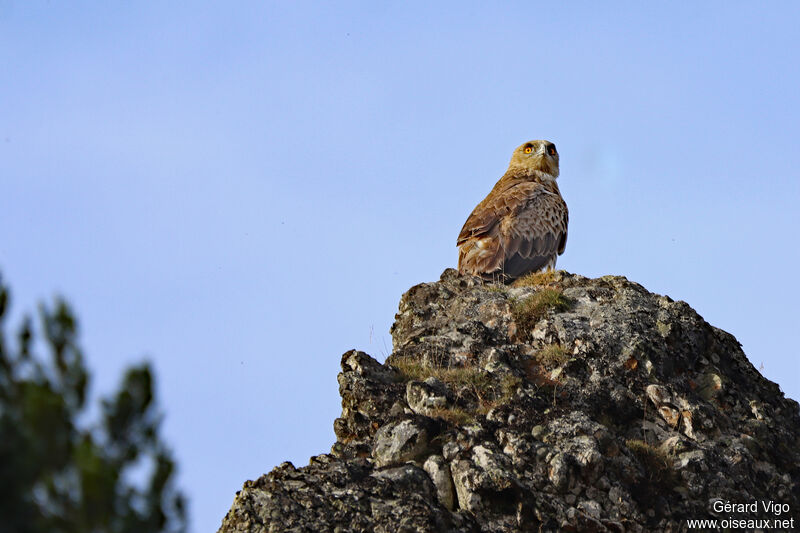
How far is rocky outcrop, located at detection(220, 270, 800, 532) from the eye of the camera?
8.28 m

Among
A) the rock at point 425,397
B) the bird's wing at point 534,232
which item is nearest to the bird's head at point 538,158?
the bird's wing at point 534,232

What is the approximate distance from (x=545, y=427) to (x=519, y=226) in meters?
6.07

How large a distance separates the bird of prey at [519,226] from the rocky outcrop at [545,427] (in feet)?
6.97

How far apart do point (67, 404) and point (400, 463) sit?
536 cm

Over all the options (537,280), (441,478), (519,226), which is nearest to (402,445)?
(441,478)

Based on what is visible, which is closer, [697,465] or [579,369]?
[697,465]

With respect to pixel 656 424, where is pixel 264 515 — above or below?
below

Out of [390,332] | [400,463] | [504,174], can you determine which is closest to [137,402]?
[400,463]

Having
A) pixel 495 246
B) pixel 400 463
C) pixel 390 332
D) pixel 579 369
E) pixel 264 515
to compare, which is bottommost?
pixel 264 515

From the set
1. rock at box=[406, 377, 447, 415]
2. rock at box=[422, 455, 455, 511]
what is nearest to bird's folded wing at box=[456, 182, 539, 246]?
rock at box=[406, 377, 447, 415]

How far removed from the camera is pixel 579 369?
10266 mm

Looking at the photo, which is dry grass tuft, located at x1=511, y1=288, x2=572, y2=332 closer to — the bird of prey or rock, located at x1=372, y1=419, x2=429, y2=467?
the bird of prey

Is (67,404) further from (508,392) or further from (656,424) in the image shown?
(656,424)

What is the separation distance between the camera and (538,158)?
1688 cm
